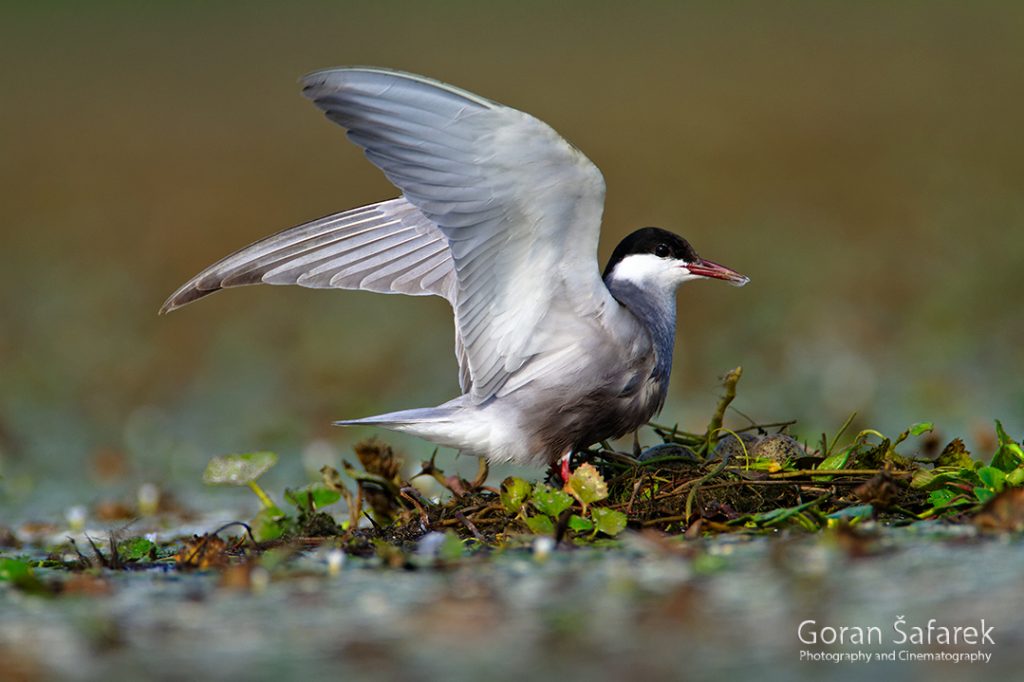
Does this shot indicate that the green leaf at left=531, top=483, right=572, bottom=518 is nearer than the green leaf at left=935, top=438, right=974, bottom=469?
Yes

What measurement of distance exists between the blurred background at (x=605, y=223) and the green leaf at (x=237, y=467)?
7.72 ft

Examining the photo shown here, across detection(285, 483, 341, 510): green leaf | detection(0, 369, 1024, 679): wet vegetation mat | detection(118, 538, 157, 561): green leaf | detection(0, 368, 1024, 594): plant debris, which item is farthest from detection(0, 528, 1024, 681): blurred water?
detection(285, 483, 341, 510): green leaf

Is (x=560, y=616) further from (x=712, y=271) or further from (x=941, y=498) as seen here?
(x=712, y=271)

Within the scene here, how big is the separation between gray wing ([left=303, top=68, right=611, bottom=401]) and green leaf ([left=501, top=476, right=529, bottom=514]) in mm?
580

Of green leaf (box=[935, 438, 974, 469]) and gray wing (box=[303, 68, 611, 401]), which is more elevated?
gray wing (box=[303, 68, 611, 401])

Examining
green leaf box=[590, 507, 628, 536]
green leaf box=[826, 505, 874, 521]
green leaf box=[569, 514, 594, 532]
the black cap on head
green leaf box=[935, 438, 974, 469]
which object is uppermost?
the black cap on head

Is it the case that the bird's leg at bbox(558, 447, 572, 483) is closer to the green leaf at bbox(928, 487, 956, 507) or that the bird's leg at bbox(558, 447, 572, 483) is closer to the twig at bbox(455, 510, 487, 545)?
the twig at bbox(455, 510, 487, 545)

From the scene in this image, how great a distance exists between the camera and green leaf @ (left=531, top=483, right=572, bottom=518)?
499 centimetres

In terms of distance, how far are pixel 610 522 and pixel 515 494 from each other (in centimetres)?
42

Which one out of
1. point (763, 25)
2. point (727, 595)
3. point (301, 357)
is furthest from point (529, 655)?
point (763, 25)

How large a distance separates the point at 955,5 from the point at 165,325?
1483 cm

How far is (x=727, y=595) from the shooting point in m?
3.87

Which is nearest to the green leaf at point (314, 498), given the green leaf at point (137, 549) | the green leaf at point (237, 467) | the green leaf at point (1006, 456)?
the green leaf at point (237, 467)

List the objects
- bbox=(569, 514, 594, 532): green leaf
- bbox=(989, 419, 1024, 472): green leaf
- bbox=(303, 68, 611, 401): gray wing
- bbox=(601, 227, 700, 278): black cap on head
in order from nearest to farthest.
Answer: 1. bbox=(303, 68, 611, 401): gray wing
2. bbox=(569, 514, 594, 532): green leaf
3. bbox=(989, 419, 1024, 472): green leaf
4. bbox=(601, 227, 700, 278): black cap on head
